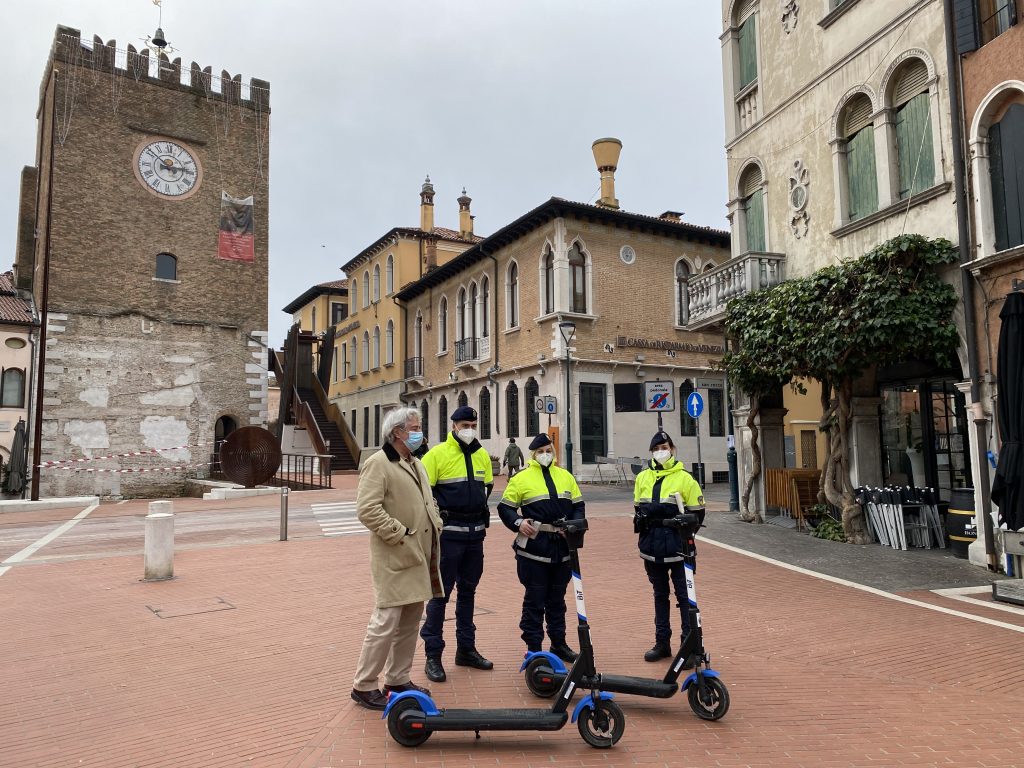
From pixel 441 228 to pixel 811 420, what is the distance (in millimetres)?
25246

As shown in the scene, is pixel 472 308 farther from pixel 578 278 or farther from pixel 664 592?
pixel 664 592

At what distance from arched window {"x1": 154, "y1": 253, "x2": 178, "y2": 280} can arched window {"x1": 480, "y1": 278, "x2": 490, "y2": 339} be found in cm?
1174

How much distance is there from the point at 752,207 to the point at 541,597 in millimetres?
12028

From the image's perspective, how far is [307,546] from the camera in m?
11.8

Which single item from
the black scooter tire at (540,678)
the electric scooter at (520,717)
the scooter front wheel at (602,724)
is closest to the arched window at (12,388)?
the black scooter tire at (540,678)

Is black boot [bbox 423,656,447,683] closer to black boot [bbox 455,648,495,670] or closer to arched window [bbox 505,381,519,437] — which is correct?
black boot [bbox 455,648,495,670]

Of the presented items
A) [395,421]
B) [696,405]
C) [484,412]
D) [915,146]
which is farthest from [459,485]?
[484,412]

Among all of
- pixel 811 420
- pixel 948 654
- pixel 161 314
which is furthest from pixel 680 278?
pixel 948 654

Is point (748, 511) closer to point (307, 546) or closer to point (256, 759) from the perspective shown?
point (307, 546)

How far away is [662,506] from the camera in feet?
18.6

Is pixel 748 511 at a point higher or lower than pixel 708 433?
lower

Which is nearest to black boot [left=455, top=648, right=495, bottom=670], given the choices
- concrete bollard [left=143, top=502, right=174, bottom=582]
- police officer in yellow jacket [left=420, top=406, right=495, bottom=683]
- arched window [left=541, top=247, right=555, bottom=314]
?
police officer in yellow jacket [left=420, top=406, right=495, bottom=683]

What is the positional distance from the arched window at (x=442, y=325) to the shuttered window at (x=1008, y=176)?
25.2 metres

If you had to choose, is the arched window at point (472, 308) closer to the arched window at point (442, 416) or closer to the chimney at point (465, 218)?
the arched window at point (442, 416)
